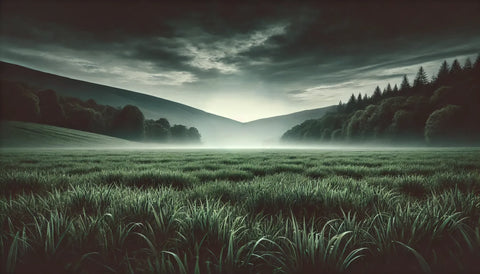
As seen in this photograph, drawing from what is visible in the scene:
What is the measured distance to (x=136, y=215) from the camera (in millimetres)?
1883

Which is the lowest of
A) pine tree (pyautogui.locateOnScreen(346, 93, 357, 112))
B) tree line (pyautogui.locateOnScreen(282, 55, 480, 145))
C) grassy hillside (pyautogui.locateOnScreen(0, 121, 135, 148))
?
grassy hillside (pyautogui.locateOnScreen(0, 121, 135, 148))

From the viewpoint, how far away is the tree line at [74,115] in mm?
50938

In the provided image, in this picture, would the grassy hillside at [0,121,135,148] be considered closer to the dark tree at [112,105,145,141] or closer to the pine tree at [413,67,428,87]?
the dark tree at [112,105,145,141]

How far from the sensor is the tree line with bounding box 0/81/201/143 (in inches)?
2005

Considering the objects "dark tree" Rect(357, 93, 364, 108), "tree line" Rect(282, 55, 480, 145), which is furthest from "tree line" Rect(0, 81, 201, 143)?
"dark tree" Rect(357, 93, 364, 108)

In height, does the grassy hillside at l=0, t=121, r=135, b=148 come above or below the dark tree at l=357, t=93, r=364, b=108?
below

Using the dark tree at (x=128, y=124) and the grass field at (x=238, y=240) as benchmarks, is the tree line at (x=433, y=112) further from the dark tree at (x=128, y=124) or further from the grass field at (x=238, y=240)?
the dark tree at (x=128, y=124)

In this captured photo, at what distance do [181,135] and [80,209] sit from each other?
105 m

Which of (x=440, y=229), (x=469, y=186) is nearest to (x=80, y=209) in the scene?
(x=440, y=229)

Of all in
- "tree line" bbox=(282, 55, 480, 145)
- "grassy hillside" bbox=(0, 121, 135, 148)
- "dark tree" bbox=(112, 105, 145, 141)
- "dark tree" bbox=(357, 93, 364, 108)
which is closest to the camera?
"tree line" bbox=(282, 55, 480, 145)

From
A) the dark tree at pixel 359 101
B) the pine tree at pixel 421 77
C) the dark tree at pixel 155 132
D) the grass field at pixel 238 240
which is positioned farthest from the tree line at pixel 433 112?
the dark tree at pixel 155 132

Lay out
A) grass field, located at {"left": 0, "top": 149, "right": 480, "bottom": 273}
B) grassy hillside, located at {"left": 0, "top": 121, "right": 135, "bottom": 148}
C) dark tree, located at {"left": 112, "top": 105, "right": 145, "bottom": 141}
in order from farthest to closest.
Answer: dark tree, located at {"left": 112, "top": 105, "right": 145, "bottom": 141} < grassy hillside, located at {"left": 0, "top": 121, "right": 135, "bottom": 148} < grass field, located at {"left": 0, "top": 149, "right": 480, "bottom": 273}

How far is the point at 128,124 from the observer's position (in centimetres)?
7819

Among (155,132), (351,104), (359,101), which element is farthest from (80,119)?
(359,101)
